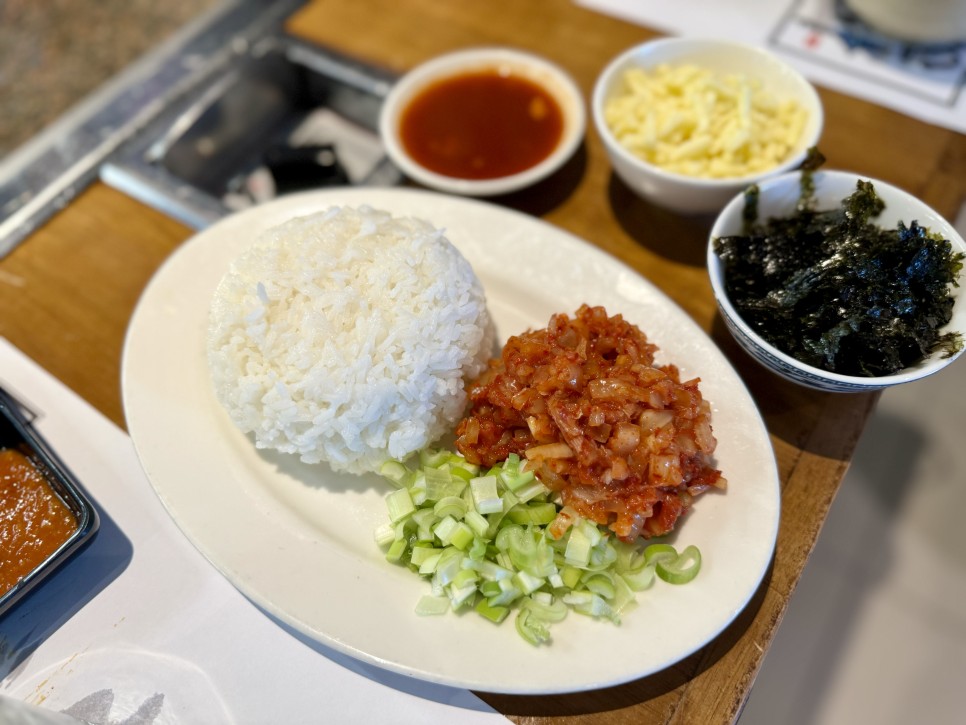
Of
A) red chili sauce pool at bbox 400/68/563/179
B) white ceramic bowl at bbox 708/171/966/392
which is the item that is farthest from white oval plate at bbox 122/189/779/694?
red chili sauce pool at bbox 400/68/563/179

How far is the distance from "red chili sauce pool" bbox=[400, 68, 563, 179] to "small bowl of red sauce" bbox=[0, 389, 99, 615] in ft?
5.68

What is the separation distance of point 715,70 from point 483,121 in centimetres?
97

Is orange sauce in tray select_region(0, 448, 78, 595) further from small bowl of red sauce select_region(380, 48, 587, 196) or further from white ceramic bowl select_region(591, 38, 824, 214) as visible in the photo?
white ceramic bowl select_region(591, 38, 824, 214)

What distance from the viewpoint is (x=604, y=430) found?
1.78m

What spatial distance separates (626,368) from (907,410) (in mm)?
1971

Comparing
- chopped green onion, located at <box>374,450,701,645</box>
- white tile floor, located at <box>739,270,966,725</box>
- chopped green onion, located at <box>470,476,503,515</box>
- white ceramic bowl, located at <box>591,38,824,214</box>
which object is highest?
white ceramic bowl, located at <box>591,38,824,214</box>

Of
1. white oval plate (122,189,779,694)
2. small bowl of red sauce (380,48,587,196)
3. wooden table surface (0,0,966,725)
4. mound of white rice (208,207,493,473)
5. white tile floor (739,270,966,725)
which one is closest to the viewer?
white oval plate (122,189,779,694)

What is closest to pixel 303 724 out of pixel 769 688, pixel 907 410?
pixel 769 688

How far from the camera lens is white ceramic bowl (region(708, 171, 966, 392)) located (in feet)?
6.00

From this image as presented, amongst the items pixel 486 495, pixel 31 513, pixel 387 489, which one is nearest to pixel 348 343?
pixel 387 489

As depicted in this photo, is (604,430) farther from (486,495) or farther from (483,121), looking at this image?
(483,121)

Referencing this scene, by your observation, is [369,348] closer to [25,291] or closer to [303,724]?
[303,724]

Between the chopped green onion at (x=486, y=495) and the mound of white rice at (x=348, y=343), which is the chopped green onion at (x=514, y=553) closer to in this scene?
the chopped green onion at (x=486, y=495)

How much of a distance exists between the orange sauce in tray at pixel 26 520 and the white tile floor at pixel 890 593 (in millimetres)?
2327
